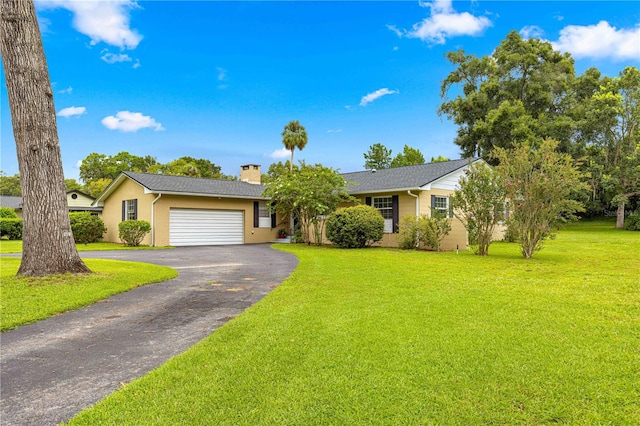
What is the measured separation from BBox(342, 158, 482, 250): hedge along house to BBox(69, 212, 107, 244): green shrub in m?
12.8

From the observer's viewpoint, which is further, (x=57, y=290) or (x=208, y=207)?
(x=208, y=207)

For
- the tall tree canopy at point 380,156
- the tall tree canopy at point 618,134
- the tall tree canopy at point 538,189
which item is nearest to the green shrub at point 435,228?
the tall tree canopy at point 538,189

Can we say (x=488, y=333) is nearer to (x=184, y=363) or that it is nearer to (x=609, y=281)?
(x=184, y=363)

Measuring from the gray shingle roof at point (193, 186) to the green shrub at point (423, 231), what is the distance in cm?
877

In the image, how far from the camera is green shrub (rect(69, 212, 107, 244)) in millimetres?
18875

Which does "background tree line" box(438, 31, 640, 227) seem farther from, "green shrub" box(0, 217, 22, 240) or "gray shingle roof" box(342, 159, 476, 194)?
"green shrub" box(0, 217, 22, 240)

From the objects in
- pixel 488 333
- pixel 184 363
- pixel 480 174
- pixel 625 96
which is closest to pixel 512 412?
pixel 488 333

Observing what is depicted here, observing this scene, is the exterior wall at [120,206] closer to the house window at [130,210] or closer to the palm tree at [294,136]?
the house window at [130,210]

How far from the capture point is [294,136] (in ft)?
100.0

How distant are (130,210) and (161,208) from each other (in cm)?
247

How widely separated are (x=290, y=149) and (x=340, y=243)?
53.5 ft

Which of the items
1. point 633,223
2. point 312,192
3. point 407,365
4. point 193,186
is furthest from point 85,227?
point 633,223

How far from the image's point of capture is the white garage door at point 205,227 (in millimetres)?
19328

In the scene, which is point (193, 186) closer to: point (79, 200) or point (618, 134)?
point (79, 200)
